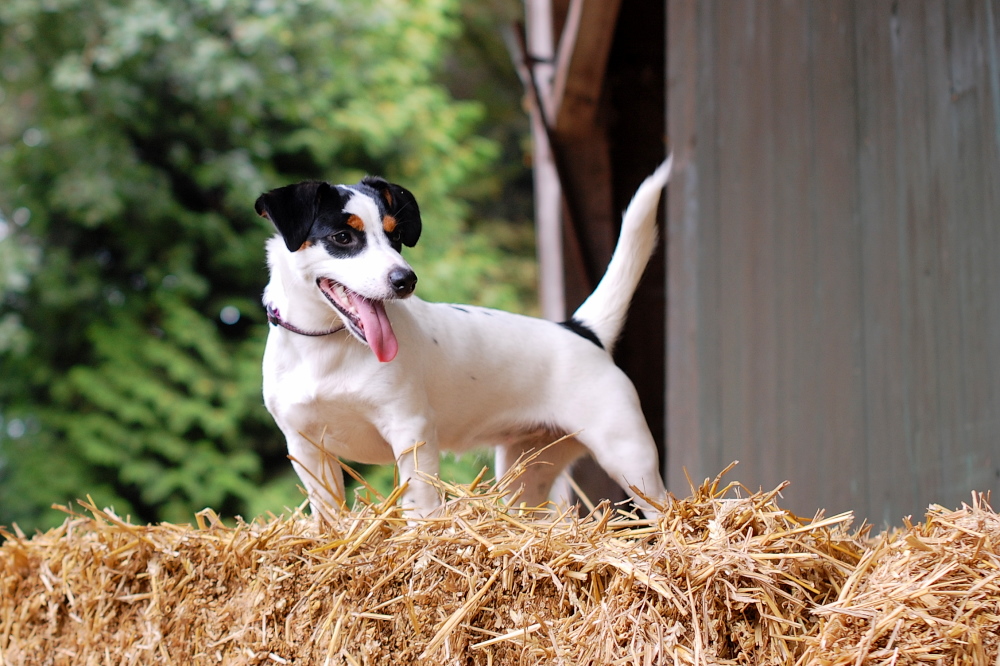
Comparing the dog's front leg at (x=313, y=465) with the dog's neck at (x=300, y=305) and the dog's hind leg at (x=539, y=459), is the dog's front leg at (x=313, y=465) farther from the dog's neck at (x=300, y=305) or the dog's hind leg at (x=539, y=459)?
the dog's hind leg at (x=539, y=459)

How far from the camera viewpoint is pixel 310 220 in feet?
7.58

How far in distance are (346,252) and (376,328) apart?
0.72 ft

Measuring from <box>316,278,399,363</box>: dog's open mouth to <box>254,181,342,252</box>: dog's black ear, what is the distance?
0.45 feet

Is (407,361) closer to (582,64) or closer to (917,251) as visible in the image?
(917,251)

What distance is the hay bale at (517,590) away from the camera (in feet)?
5.32

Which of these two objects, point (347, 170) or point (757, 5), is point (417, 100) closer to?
point (347, 170)

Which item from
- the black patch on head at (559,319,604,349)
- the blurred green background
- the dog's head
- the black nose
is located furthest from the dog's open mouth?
the blurred green background

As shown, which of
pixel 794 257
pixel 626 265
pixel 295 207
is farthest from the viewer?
pixel 794 257

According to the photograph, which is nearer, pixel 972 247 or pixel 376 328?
pixel 376 328

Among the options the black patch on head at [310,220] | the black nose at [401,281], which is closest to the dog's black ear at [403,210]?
the black patch on head at [310,220]

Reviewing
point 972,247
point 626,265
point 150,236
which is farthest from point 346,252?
point 150,236

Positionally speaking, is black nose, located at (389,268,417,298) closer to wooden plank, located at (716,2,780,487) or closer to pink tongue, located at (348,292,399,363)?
pink tongue, located at (348,292,399,363)

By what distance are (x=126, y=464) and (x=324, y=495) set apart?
561cm

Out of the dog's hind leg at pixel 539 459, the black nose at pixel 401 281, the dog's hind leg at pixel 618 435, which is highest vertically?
the black nose at pixel 401 281
